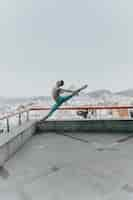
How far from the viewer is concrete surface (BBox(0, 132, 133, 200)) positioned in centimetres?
209

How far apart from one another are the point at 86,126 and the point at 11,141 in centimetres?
249

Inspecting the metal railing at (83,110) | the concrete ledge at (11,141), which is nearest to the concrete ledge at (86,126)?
the metal railing at (83,110)

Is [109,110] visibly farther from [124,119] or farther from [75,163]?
[75,163]

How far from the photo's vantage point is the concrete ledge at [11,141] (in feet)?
9.92

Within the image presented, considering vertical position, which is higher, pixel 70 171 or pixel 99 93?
pixel 99 93

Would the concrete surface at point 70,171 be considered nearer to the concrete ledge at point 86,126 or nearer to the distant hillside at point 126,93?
the concrete ledge at point 86,126

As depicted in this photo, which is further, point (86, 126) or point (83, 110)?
point (83, 110)

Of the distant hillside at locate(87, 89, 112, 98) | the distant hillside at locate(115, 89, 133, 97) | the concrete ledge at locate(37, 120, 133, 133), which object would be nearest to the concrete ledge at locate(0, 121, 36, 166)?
the concrete ledge at locate(37, 120, 133, 133)

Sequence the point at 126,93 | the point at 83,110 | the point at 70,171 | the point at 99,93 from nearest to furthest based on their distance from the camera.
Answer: the point at 70,171
the point at 83,110
the point at 99,93
the point at 126,93

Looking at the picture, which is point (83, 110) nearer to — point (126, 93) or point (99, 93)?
point (99, 93)

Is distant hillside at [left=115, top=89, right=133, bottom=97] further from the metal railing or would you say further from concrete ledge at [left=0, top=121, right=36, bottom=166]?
concrete ledge at [left=0, top=121, right=36, bottom=166]

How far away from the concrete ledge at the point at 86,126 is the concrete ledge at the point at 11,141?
0.86 metres

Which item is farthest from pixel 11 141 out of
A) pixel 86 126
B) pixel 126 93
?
pixel 126 93

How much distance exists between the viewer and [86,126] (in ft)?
17.4
